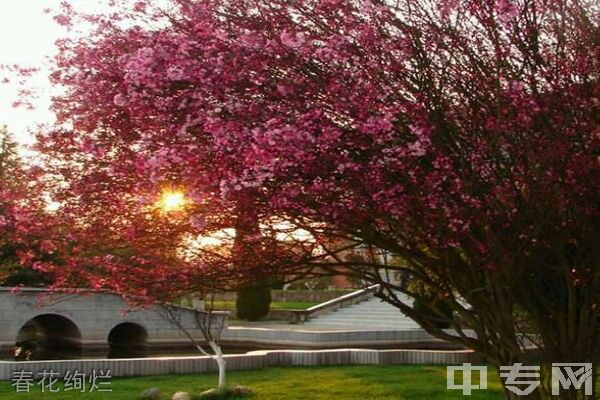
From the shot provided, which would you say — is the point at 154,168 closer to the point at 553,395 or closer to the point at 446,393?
the point at 553,395

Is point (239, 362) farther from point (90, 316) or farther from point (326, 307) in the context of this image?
point (326, 307)

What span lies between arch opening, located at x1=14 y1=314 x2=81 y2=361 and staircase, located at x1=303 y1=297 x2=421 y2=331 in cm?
914

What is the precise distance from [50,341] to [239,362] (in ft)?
47.5

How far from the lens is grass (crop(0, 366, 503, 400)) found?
12125mm

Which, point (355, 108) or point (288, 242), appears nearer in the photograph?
point (355, 108)

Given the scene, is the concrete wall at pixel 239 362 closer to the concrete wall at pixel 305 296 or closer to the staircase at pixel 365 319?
the staircase at pixel 365 319

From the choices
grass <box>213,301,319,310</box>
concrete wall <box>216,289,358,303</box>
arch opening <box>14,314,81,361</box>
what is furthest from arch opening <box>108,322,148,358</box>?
concrete wall <box>216,289,358,303</box>

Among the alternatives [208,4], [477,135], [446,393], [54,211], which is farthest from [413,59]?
[446,393]

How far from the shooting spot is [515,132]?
5598 millimetres

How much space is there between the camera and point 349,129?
5387 millimetres

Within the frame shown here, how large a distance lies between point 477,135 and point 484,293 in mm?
1510

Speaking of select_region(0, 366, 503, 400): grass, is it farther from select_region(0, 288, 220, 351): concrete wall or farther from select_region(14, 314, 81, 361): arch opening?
select_region(14, 314, 81, 361): arch opening

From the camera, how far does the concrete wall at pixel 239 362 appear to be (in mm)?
13906

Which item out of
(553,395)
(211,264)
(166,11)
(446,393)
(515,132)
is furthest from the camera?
(446,393)
